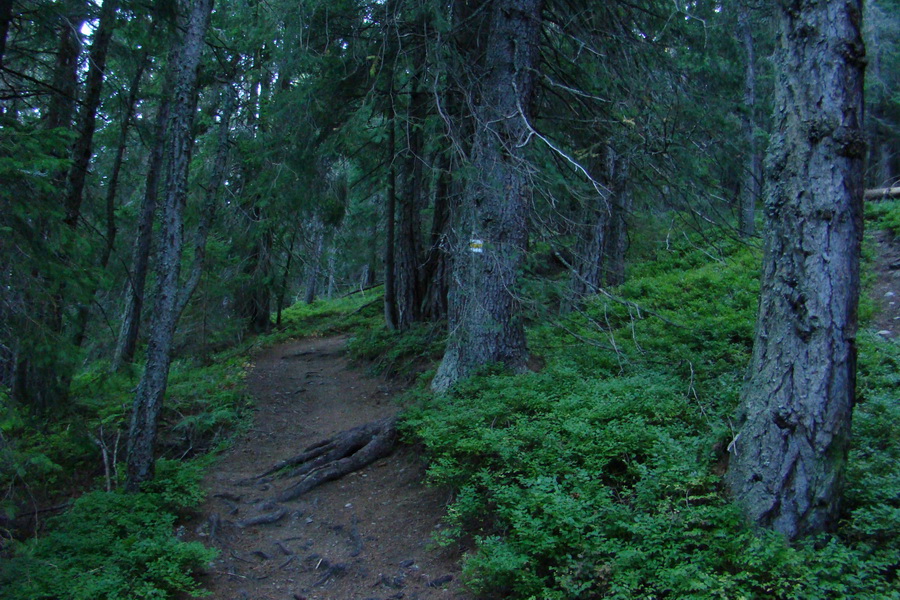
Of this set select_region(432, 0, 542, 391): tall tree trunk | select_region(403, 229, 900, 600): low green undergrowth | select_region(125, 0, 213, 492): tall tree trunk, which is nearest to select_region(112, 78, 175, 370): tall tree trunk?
select_region(125, 0, 213, 492): tall tree trunk

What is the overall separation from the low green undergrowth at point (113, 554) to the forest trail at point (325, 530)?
38cm

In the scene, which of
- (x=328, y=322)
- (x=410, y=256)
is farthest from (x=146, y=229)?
(x=328, y=322)

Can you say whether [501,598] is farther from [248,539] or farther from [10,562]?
[10,562]

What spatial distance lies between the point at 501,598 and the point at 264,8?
9091 millimetres

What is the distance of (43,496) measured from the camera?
759 centimetres

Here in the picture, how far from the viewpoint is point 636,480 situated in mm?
5383

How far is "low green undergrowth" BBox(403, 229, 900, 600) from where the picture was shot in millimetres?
4062

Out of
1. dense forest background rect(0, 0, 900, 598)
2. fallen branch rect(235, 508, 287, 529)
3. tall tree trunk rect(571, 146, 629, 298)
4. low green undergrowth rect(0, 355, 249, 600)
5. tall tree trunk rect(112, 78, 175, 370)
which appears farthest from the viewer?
tall tree trunk rect(571, 146, 629, 298)

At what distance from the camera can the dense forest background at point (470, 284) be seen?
16.0 feet

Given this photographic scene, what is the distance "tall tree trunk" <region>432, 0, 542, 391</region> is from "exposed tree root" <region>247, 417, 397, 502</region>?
1019mm

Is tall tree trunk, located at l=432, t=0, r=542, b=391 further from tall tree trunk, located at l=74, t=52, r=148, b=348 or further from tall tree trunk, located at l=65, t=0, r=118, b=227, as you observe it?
tall tree trunk, located at l=65, t=0, r=118, b=227

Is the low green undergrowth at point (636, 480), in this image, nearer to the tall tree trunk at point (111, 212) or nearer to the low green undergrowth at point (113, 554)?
the low green undergrowth at point (113, 554)

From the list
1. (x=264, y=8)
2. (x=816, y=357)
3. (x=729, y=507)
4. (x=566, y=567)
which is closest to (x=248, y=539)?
(x=566, y=567)

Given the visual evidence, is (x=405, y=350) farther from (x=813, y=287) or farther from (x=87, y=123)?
(x=813, y=287)
